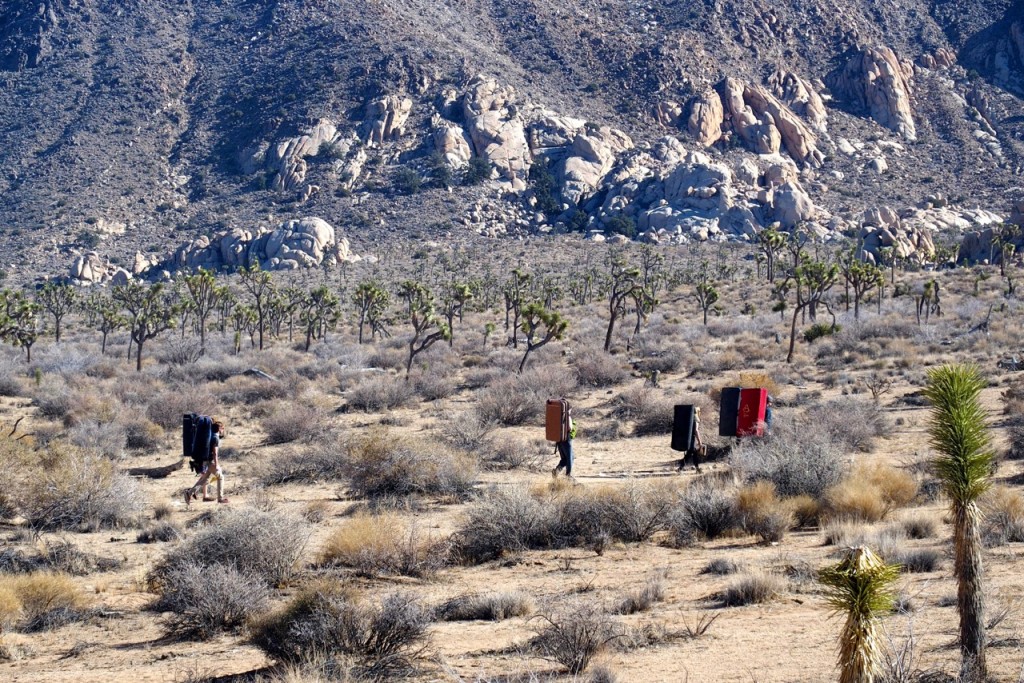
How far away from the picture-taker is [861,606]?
15.2 feet

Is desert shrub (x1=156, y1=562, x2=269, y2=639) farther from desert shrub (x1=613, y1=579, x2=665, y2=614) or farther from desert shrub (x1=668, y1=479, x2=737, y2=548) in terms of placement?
desert shrub (x1=668, y1=479, x2=737, y2=548)

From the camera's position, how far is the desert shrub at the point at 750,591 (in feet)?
28.1

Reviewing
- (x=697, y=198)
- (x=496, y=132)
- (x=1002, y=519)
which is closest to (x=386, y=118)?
(x=496, y=132)

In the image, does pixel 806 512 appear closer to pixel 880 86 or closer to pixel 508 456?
pixel 508 456

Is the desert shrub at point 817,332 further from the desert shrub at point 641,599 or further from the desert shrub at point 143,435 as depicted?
the desert shrub at point 641,599

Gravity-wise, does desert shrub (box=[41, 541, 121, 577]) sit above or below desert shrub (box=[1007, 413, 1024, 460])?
below

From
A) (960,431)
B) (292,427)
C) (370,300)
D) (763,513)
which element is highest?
(370,300)

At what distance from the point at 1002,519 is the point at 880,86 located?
390 ft

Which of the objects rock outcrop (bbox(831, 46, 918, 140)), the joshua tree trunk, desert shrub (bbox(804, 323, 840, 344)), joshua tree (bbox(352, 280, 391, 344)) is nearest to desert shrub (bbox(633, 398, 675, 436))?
the joshua tree trunk

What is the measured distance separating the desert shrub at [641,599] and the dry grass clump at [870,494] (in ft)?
12.6

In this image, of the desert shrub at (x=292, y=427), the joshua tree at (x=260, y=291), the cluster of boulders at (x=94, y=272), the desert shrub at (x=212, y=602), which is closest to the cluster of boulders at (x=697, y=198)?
the joshua tree at (x=260, y=291)

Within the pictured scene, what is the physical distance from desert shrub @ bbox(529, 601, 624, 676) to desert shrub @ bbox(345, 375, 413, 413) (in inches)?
748

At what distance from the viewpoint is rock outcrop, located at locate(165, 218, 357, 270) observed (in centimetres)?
8044

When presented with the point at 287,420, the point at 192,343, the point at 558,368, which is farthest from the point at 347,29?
the point at 287,420
